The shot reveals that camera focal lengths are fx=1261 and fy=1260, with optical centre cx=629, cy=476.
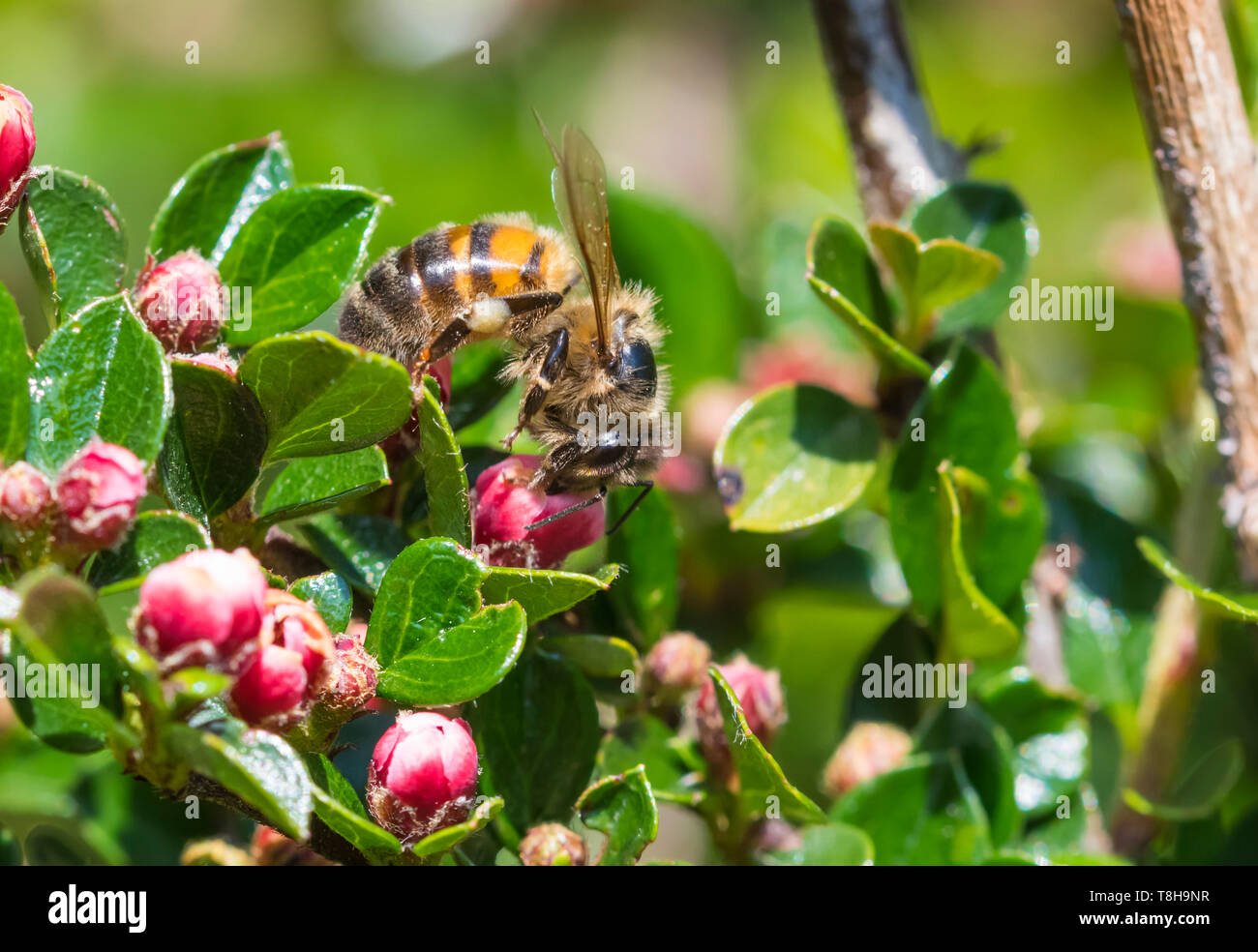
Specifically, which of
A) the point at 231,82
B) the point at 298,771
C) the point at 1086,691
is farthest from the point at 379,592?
the point at 231,82

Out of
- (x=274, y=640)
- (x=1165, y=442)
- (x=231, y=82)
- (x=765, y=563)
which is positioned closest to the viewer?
(x=274, y=640)

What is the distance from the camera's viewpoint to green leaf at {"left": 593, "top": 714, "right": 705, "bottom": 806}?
121cm

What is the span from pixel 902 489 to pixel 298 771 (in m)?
0.73

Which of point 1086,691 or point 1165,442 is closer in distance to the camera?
point 1086,691

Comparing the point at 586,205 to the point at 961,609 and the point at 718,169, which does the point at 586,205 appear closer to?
the point at 961,609

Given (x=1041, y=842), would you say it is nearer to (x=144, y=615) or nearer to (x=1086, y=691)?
(x=1086, y=691)

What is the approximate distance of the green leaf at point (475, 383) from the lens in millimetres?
1296

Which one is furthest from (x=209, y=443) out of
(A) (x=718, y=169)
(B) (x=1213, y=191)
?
(A) (x=718, y=169)

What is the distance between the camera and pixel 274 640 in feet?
2.83

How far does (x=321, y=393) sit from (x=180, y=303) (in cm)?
23

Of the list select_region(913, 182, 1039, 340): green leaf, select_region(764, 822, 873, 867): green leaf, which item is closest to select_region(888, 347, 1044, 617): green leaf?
select_region(913, 182, 1039, 340): green leaf

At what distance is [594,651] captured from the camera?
3.69 ft

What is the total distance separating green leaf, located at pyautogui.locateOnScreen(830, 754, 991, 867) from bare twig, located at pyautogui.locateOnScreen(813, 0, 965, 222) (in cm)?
63

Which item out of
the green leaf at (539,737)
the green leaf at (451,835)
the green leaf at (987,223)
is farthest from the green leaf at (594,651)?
the green leaf at (987,223)
